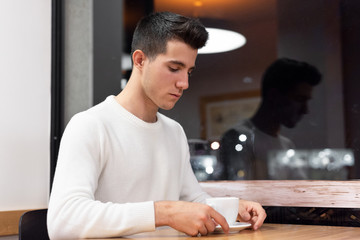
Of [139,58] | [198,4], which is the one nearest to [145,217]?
[139,58]

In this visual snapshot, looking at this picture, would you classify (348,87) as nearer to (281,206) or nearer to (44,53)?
(281,206)

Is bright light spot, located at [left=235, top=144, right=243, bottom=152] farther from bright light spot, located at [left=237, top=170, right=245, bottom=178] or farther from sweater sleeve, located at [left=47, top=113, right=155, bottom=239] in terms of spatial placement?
sweater sleeve, located at [left=47, top=113, right=155, bottom=239]

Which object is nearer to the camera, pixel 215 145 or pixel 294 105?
pixel 294 105

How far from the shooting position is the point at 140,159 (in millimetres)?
1347

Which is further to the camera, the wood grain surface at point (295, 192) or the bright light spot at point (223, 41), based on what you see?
the bright light spot at point (223, 41)

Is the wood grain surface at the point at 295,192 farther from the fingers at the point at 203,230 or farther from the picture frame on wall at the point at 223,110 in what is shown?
the fingers at the point at 203,230

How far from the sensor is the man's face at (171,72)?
4.37ft

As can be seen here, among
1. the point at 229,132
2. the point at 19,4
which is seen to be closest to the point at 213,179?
the point at 229,132

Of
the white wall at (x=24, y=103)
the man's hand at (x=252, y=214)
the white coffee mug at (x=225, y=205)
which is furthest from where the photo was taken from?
the white wall at (x=24, y=103)

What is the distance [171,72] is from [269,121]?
452mm

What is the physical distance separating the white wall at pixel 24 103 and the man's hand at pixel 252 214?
1111mm

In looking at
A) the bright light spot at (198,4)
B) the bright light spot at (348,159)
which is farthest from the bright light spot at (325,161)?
the bright light spot at (198,4)

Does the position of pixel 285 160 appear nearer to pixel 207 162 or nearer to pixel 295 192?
pixel 295 192

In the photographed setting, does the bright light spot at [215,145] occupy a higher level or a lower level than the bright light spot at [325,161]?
higher
